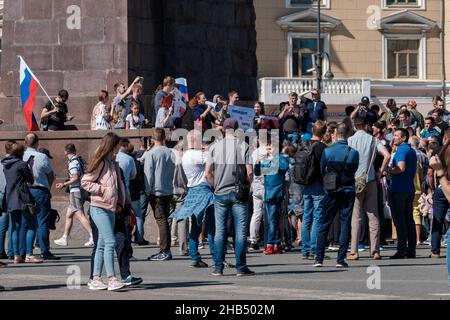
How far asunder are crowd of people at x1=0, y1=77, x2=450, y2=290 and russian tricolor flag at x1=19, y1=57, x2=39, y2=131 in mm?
399

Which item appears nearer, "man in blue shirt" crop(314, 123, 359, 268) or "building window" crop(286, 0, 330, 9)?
"man in blue shirt" crop(314, 123, 359, 268)

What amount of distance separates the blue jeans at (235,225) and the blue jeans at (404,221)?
151 inches

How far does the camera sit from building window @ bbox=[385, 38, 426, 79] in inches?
3056

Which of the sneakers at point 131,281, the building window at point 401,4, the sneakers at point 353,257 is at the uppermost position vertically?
the building window at point 401,4

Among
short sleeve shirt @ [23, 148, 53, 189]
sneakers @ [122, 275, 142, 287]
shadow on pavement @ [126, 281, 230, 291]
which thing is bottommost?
shadow on pavement @ [126, 281, 230, 291]

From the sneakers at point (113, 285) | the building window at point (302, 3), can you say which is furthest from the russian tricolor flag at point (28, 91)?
the building window at point (302, 3)

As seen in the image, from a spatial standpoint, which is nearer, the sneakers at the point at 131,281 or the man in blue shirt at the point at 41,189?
the sneakers at the point at 131,281

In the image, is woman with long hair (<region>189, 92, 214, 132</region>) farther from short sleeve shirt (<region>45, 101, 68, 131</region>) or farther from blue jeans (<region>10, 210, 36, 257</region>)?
blue jeans (<region>10, 210, 36, 257</region>)

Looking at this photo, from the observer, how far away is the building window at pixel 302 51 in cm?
7694

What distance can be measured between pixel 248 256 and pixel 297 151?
173 cm

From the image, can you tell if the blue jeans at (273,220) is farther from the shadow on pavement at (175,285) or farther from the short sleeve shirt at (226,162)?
the shadow on pavement at (175,285)

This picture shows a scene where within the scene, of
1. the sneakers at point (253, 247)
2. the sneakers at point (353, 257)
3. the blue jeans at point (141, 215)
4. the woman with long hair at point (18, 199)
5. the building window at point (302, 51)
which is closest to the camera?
the woman with long hair at point (18, 199)

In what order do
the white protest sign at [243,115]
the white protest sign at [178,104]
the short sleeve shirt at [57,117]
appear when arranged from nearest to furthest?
the white protest sign at [178,104]
the white protest sign at [243,115]
the short sleeve shirt at [57,117]

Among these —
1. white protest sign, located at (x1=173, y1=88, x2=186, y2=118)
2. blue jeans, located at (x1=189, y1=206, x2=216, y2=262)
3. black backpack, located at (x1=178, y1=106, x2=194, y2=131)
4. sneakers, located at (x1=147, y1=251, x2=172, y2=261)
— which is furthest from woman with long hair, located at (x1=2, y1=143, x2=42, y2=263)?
black backpack, located at (x1=178, y1=106, x2=194, y2=131)
